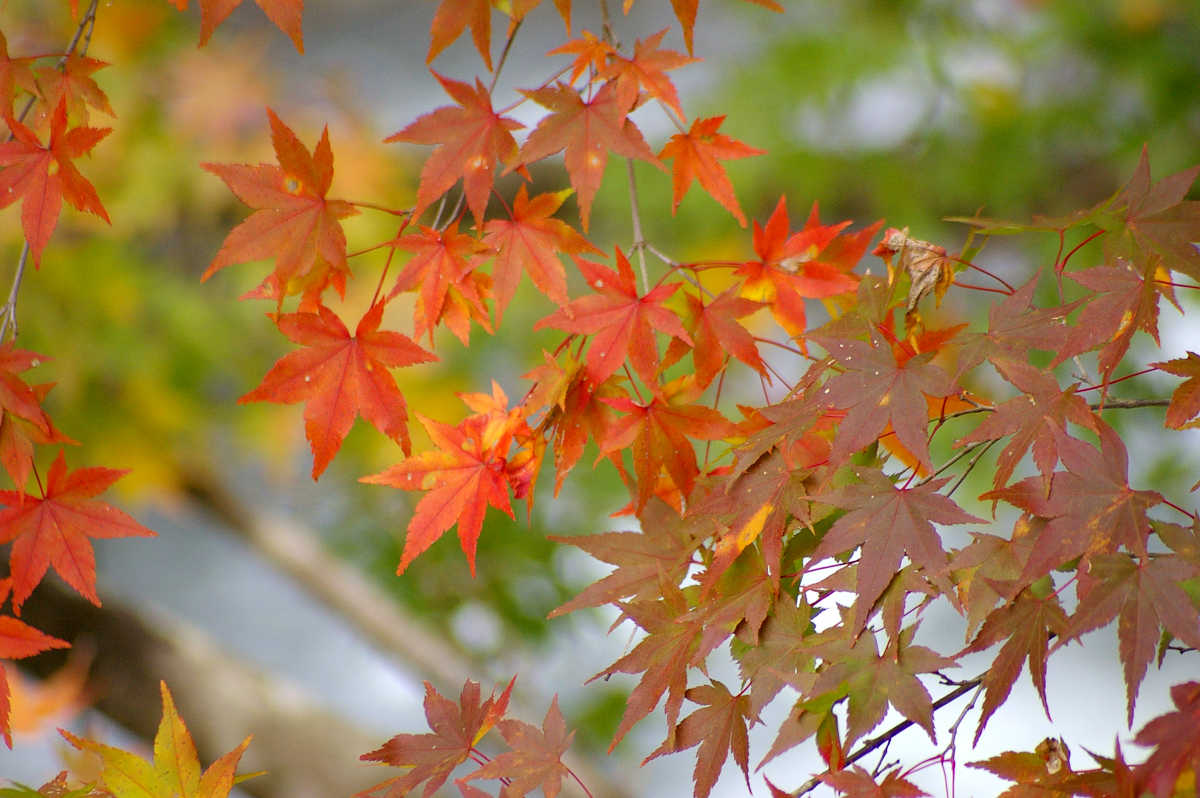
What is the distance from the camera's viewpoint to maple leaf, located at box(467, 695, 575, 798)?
504 millimetres

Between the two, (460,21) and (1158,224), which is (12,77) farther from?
(1158,224)

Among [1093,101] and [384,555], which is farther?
[384,555]

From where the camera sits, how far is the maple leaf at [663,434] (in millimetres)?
542

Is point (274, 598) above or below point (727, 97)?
below

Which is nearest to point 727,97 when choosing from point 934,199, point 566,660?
point 934,199

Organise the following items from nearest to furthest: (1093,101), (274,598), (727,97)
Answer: (1093,101)
(727,97)
(274,598)

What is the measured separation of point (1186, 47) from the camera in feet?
5.87

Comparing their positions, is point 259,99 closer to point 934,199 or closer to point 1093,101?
point 934,199

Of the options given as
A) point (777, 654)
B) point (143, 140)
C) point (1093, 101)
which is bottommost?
point (777, 654)

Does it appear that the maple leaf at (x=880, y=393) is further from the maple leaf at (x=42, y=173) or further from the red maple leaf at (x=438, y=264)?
the maple leaf at (x=42, y=173)

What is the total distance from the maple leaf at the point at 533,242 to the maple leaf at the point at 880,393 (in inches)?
6.5

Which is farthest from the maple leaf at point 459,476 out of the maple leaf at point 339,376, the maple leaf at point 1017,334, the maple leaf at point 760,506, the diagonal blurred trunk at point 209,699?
the diagonal blurred trunk at point 209,699

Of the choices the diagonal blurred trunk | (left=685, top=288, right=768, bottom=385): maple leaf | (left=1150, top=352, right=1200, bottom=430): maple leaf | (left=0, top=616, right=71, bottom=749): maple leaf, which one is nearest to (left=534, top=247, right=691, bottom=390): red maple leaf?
(left=685, top=288, right=768, bottom=385): maple leaf

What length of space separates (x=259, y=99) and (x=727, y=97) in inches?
39.2
